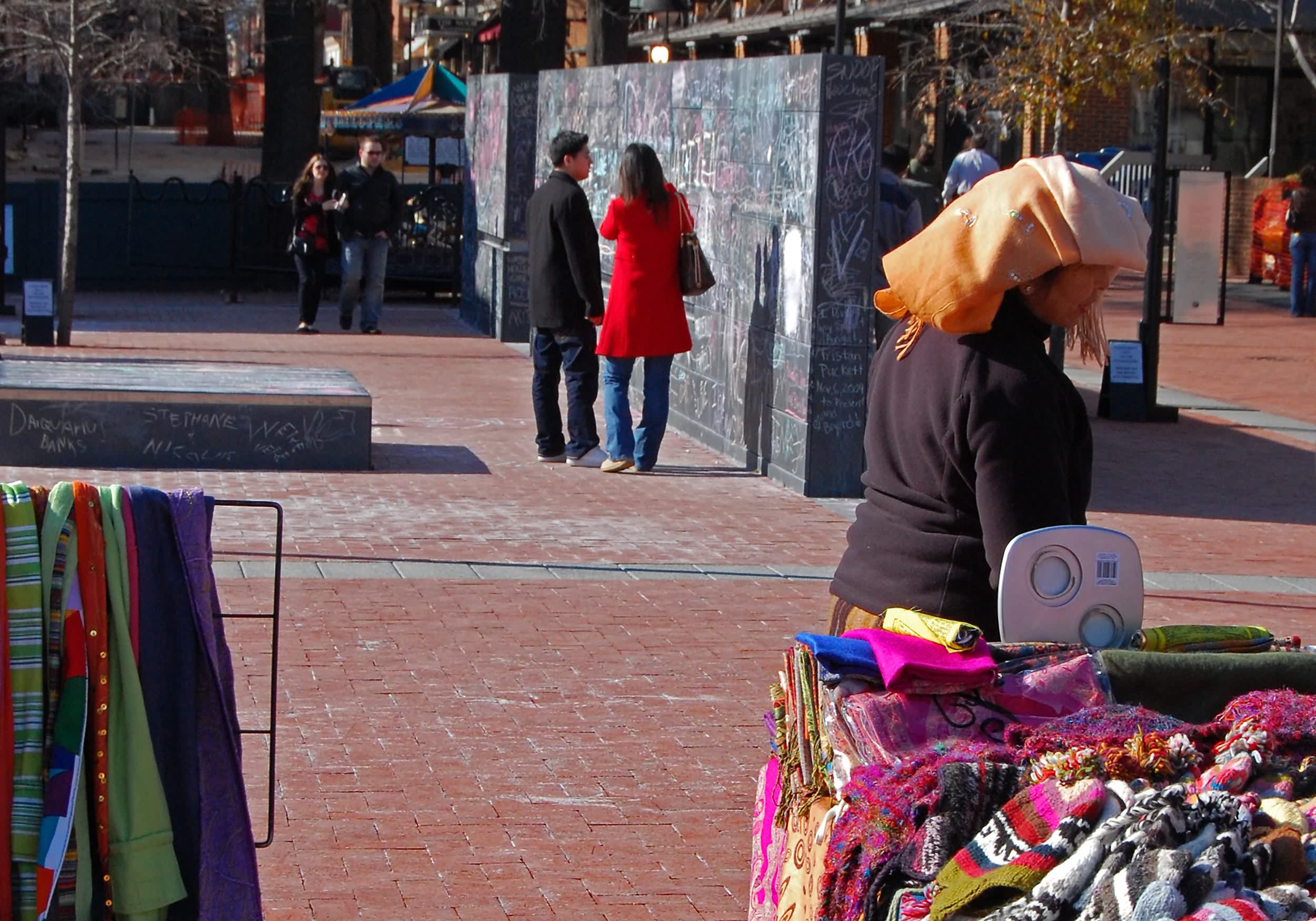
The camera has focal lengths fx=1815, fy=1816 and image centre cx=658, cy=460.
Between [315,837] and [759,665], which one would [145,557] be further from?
[759,665]

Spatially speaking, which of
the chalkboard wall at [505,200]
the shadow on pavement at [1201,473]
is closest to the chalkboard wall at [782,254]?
the shadow on pavement at [1201,473]

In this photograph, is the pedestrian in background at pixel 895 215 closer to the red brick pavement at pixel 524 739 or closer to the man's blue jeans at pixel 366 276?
the red brick pavement at pixel 524 739

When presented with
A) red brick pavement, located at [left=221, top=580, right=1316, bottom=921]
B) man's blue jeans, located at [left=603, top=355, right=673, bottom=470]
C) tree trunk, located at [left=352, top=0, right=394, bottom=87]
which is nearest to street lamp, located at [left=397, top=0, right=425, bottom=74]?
tree trunk, located at [left=352, top=0, right=394, bottom=87]

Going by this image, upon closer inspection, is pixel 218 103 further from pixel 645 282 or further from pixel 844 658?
pixel 844 658

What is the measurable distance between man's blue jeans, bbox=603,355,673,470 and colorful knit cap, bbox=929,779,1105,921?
8036mm

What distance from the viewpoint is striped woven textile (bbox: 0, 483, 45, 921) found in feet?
10.6

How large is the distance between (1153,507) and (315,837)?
6757 millimetres

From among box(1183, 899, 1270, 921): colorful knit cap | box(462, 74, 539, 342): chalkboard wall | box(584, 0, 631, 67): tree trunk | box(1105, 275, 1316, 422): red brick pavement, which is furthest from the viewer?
box(584, 0, 631, 67): tree trunk

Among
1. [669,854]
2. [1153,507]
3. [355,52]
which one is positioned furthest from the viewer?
[355,52]

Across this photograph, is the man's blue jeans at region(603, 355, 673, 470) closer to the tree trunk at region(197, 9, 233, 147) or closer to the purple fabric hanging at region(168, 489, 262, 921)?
the purple fabric hanging at region(168, 489, 262, 921)

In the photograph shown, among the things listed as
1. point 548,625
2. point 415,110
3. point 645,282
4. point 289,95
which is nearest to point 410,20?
point 289,95

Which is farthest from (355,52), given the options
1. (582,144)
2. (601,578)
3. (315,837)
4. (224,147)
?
(315,837)

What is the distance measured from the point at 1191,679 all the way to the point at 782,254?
7.61m

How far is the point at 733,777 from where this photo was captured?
544 centimetres
